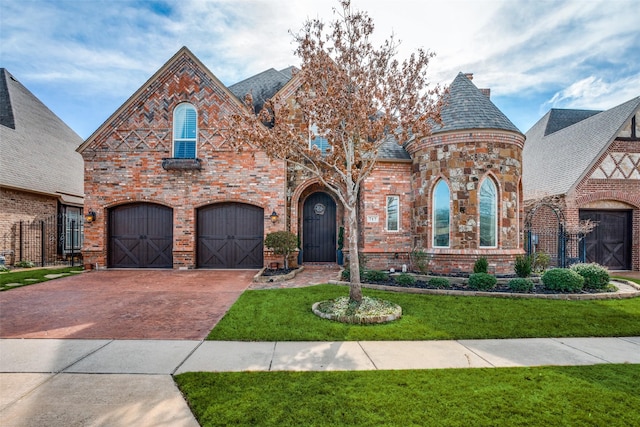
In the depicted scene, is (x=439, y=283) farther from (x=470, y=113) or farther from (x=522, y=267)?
(x=470, y=113)

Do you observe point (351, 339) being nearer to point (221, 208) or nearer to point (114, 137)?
point (221, 208)

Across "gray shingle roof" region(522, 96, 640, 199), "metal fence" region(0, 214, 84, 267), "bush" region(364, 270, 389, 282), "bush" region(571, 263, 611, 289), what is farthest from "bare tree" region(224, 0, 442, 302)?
"metal fence" region(0, 214, 84, 267)

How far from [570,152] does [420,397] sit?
16590 millimetres

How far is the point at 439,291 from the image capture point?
26.5 ft

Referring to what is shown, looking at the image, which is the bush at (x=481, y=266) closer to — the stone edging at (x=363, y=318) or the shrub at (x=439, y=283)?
the shrub at (x=439, y=283)

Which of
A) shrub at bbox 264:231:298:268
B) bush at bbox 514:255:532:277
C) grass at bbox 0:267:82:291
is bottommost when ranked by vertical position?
grass at bbox 0:267:82:291

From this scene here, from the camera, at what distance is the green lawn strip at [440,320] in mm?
5228

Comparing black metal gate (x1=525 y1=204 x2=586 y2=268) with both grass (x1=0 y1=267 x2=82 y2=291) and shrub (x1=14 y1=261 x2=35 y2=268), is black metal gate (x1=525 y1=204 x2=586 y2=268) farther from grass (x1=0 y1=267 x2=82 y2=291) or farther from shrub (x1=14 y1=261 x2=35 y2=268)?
shrub (x1=14 y1=261 x2=35 y2=268)

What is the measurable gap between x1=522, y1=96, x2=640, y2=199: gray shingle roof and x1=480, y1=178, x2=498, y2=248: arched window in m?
5.27

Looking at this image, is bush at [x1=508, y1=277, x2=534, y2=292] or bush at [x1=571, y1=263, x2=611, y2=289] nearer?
bush at [x1=508, y1=277, x2=534, y2=292]

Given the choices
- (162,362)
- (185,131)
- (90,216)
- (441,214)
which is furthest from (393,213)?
(90,216)

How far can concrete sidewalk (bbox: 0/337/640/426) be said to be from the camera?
3.03m

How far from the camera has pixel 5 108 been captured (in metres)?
16.2

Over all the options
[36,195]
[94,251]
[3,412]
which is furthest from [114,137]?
[3,412]
